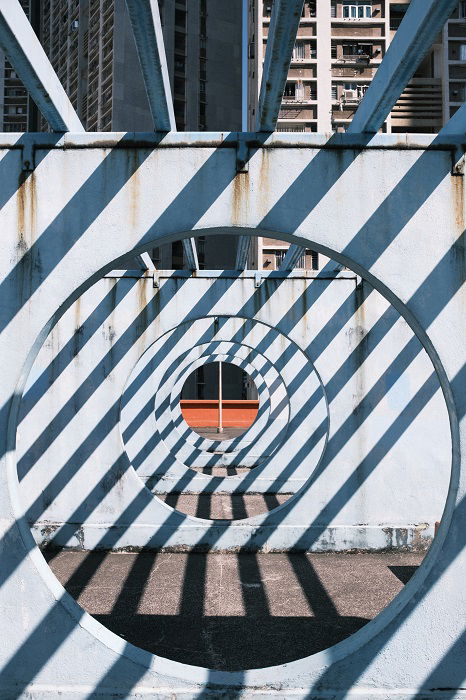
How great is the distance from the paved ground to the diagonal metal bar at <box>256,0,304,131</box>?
172 inches

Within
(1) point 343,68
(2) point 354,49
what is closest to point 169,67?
(1) point 343,68

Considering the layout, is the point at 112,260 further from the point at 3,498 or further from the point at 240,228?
the point at 3,498

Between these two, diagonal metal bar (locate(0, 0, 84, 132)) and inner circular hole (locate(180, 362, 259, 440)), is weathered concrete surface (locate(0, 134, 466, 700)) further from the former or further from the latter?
inner circular hole (locate(180, 362, 259, 440))

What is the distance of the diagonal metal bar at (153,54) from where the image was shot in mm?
3738

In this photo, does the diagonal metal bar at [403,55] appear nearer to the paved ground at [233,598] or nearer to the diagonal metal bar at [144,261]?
the paved ground at [233,598]

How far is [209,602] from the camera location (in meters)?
7.74

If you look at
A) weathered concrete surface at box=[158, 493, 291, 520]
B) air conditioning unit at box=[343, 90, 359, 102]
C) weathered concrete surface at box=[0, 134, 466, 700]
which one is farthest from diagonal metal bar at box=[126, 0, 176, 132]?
air conditioning unit at box=[343, 90, 359, 102]

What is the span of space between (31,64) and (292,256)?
5712mm

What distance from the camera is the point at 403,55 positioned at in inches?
162

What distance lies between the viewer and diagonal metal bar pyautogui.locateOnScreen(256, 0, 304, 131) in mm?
3637

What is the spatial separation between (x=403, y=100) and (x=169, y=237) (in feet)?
128

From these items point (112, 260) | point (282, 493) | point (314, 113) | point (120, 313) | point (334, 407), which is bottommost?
point (282, 493)

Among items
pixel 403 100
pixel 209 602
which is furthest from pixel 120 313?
pixel 403 100

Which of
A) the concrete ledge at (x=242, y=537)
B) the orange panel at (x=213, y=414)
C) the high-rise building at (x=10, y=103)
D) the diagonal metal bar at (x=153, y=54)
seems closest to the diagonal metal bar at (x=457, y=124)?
the diagonal metal bar at (x=153, y=54)
